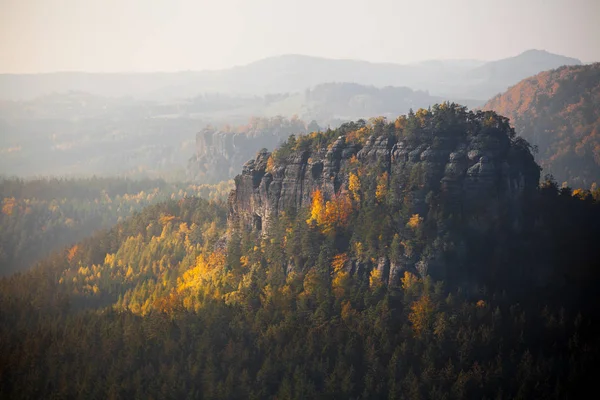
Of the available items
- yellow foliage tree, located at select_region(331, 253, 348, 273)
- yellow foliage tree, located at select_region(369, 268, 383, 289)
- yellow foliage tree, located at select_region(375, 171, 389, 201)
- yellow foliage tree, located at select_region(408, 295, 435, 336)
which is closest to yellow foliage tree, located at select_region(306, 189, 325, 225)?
yellow foliage tree, located at select_region(331, 253, 348, 273)

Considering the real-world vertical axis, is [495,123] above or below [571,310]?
above

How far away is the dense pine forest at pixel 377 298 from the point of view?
288ft

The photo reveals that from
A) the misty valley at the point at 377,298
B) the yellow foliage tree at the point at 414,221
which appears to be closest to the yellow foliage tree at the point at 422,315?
the misty valley at the point at 377,298

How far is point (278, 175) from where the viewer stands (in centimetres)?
11875

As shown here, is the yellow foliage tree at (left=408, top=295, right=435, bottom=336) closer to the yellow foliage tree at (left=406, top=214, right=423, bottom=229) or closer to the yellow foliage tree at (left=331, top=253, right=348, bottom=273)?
the yellow foliage tree at (left=406, top=214, right=423, bottom=229)

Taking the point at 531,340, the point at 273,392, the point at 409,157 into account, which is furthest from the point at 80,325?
the point at 531,340

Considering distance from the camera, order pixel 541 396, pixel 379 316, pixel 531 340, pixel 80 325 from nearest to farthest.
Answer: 1. pixel 541 396
2. pixel 531 340
3. pixel 379 316
4. pixel 80 325

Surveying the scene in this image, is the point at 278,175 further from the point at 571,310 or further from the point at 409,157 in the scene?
the point at 571,310

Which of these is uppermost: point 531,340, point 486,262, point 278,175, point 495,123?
point 495,123

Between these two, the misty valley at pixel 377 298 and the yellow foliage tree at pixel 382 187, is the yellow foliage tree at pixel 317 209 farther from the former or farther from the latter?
the yellow foliage tree at pixel 382 187

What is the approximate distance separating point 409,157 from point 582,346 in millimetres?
34400

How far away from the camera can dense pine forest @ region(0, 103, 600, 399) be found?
288 feet

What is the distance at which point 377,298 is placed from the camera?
97.3 m

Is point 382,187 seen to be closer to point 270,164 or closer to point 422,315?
point 422,315
